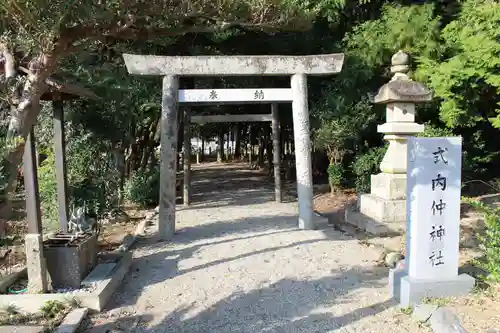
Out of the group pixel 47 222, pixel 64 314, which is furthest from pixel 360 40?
pixel 64 314

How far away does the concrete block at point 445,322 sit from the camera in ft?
11.0

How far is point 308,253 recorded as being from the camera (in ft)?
19.6

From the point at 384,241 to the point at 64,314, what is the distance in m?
4.92

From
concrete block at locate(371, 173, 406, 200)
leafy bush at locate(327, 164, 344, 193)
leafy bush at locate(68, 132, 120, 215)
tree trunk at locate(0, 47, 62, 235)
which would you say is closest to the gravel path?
leafy bush at locate(68, 132, 120, 215)

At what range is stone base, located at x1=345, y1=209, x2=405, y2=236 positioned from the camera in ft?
23.9

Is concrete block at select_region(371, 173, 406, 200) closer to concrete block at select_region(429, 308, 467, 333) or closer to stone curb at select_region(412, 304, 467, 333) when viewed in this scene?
stone curb at select_region(412, 304, 467, 333)

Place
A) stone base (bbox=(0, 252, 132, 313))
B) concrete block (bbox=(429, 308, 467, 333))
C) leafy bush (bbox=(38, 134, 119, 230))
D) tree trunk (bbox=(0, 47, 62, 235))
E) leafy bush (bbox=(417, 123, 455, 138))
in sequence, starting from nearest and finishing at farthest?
1. tree trunk (bbox=(0, 47, 62, 235))
2. concrete block (bbox=(429, 308, 467, 333))
3. stone base (bbox=(0, 252, 132, 313))
4. leafy bush (bbox=(38, 134, 119, 230))
5. leafy bush (bbox=(417, 123, 455, 138))

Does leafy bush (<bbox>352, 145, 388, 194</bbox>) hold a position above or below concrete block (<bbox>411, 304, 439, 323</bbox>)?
above

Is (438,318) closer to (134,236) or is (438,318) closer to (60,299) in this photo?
(60,299)

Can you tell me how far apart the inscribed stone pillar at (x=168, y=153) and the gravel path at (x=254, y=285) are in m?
0.36

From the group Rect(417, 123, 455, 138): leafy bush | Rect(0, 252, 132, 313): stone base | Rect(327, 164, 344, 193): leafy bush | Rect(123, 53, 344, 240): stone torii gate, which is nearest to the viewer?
Rect(0, 252, 132, 313): stone base

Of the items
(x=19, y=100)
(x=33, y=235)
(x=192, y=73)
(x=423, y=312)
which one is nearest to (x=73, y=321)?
(x=33, y=235)

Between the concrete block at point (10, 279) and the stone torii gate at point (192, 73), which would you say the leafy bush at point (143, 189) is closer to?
the stone torii gate at point (192, 73)

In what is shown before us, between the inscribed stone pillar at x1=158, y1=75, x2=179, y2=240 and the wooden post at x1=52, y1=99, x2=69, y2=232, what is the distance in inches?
72.2
